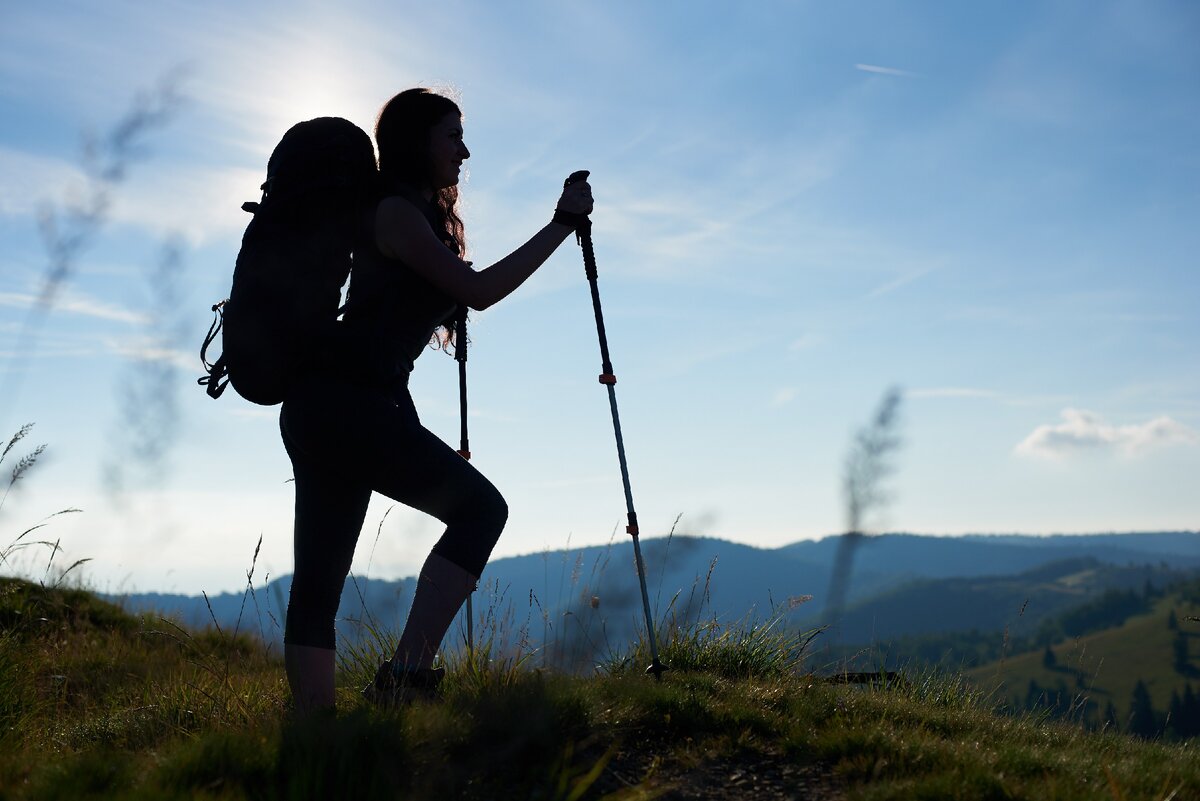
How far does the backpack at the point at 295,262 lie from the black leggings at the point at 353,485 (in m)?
0.18

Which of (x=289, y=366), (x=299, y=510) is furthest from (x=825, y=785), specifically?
(x=289, y=366)

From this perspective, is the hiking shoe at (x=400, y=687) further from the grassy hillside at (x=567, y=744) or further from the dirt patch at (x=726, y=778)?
the dirt patch at (x=726, y=778)

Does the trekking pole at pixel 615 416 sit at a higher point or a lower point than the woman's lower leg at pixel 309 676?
higher

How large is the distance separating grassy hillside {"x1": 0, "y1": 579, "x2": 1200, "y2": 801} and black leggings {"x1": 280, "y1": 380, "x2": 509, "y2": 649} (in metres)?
0.58

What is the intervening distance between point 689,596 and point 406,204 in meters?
4.05

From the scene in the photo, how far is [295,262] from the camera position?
3.84 metres

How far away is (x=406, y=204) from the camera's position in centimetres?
391

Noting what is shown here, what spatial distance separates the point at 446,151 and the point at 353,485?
154 cm

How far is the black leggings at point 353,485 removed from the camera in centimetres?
387

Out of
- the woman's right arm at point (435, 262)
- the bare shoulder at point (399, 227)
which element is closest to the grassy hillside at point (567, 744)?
the woman's right arm at point (435, 262)

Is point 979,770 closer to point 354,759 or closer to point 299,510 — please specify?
point 354,759

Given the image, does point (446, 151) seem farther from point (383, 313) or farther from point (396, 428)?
point (396, 428)

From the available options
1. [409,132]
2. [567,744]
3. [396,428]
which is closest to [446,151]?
[409,132]

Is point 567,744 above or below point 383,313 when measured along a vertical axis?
below
